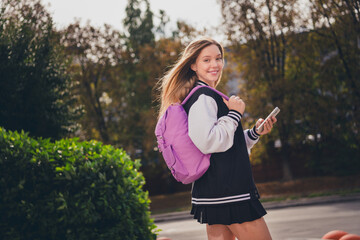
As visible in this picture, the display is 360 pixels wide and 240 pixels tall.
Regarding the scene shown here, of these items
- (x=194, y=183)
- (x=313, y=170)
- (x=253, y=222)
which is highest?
(x=194, y=183)

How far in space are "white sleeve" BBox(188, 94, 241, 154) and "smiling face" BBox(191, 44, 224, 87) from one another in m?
0.28

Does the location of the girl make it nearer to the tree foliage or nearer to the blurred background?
the blurred background

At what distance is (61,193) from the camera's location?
212 inches

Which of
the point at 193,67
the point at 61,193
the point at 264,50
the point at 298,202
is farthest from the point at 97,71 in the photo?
the point at 193,67

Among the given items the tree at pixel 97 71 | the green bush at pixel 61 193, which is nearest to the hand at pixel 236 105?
the green bush at pixel 61 193

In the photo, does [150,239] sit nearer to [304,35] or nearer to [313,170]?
[304,35]

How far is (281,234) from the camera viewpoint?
33.5 feet

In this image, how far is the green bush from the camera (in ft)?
17.2

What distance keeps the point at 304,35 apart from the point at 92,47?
40.4ft

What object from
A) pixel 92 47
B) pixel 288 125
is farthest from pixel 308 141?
pixel 92 47

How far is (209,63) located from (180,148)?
0.58 metres

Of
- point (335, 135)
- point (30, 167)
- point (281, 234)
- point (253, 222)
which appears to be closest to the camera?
point (253, 222)

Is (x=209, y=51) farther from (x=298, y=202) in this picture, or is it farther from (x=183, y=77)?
(x=298, y=202)

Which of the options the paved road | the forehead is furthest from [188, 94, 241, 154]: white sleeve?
the paved road
